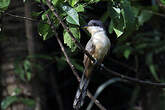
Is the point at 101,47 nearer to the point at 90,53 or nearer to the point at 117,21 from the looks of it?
the point at 90,53

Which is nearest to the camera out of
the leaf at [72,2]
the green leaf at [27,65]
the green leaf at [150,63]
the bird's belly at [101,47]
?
the leaf at [72,2]

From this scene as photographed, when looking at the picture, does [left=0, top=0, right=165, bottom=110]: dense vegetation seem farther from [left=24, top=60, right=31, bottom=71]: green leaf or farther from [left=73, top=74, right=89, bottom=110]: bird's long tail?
[left=73, top=74, right=89, bottom=110]: bird's long tail

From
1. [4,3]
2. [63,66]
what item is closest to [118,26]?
[4,3]

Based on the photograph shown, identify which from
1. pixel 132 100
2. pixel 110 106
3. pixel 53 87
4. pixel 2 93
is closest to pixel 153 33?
pixel 132 100

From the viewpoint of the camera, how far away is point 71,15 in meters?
1.75

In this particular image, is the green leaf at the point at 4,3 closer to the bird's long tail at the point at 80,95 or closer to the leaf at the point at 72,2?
the leaf at the point at 72,2

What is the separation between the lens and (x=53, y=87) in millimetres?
4449

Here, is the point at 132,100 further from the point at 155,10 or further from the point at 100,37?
the point at 100,37

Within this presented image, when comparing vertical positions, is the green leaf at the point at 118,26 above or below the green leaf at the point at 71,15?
below

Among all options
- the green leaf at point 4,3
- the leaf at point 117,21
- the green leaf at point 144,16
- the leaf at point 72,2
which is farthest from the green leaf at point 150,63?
the green leaf at point 4,3

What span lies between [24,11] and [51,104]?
5.20 ft

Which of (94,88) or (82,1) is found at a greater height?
(82,1)

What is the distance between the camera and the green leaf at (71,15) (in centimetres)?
173

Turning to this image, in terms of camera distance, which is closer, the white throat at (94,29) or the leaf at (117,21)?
the leaf at (117,21)
